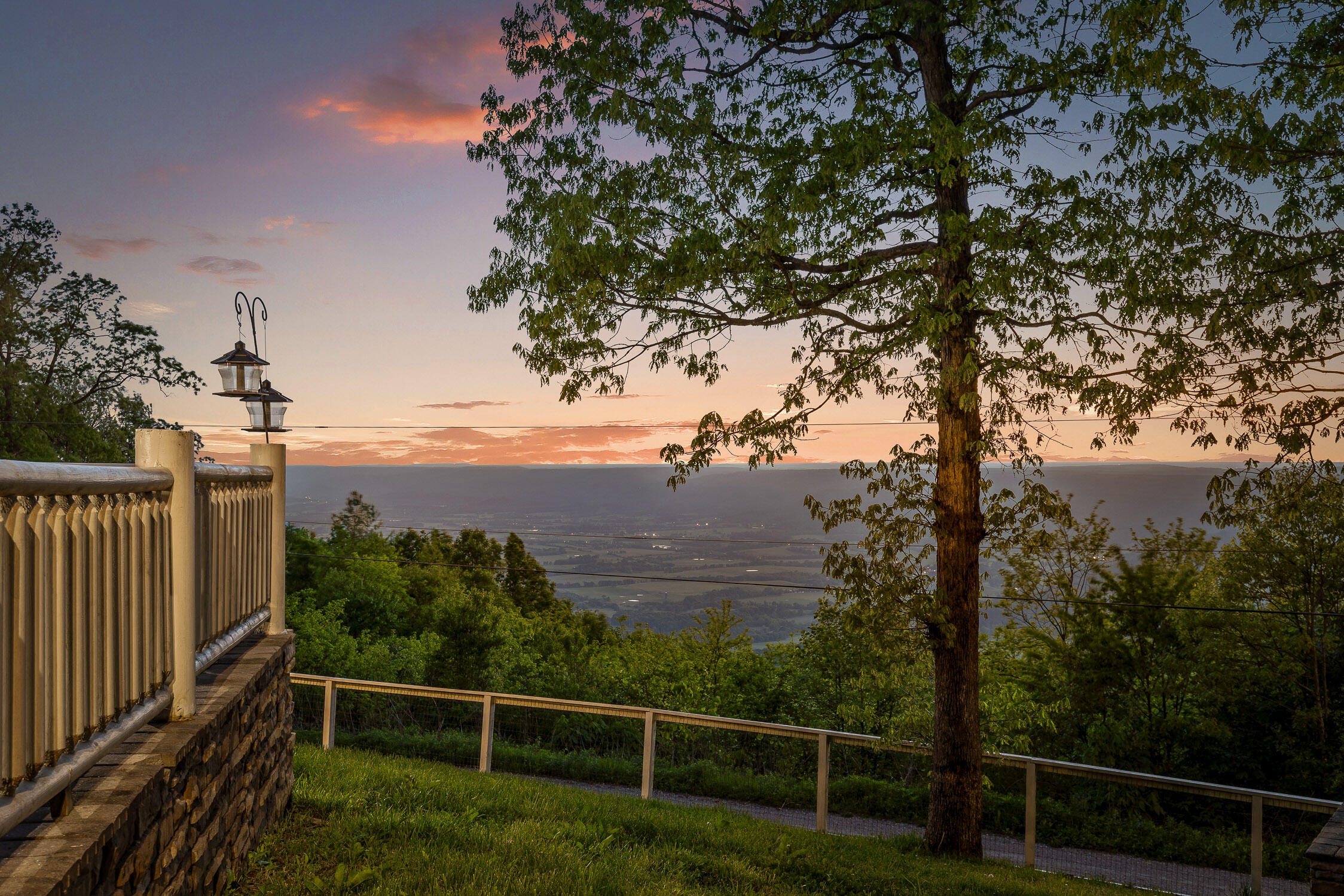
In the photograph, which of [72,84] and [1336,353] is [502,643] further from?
[1336,353]

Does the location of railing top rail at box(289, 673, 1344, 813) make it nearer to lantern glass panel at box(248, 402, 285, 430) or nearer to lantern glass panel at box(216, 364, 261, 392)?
lantern glass panel at box(248, 402, 285, 430)

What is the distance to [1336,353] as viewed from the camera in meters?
7.27

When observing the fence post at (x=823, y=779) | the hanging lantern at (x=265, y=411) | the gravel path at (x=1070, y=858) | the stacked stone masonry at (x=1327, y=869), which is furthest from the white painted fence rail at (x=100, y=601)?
the gravel path at (x=1070, y=858)

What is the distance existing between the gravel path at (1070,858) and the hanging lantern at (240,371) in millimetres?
7488

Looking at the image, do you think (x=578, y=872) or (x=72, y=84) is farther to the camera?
(x=72, y=84)

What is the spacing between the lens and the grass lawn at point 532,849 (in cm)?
405

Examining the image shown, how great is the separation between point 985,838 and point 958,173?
41.1 feet

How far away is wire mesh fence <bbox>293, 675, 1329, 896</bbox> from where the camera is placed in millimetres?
13945

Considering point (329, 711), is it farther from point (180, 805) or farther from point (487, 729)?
point (180, 805)

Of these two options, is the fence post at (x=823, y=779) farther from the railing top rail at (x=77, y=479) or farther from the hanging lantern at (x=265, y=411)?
the railing top rail at (x=77, y=479)

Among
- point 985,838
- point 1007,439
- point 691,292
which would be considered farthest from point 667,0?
point 985,838

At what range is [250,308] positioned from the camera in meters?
8.20

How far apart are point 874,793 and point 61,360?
102 ft

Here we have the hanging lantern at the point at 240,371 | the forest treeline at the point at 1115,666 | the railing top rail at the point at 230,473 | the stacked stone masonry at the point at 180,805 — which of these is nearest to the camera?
the stacked stone masonry at the point at 180,805
